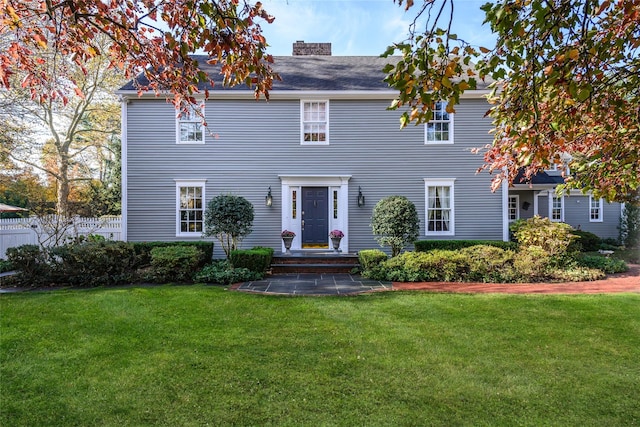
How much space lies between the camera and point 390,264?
9102 mm

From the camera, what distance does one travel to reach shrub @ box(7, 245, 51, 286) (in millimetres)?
7977

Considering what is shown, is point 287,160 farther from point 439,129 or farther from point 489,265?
point 489,265

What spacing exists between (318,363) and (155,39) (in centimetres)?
380

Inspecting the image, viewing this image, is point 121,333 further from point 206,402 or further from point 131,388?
point 206,402

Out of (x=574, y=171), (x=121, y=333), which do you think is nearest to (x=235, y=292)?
(x=121, y=333)

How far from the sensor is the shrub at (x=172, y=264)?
329 inches

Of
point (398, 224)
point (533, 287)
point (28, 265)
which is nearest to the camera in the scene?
point (533, 287)

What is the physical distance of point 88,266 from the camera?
318 inches

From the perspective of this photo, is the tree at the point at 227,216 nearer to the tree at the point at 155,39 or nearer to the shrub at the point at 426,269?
the shrub at the point at 426,269

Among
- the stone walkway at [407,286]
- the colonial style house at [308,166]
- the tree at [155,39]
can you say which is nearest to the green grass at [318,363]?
the stone walkway at [407,286]

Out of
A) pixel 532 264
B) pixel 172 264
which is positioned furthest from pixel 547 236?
pixel 172 264

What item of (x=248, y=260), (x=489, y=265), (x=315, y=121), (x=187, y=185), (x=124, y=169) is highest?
(x=315, y=121)

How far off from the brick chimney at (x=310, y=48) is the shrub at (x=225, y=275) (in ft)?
33.6

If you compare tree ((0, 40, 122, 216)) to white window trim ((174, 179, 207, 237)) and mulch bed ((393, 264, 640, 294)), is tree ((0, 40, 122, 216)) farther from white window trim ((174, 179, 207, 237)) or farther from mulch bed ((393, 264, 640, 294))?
mulch bed ((393, 264, 640, 294))
